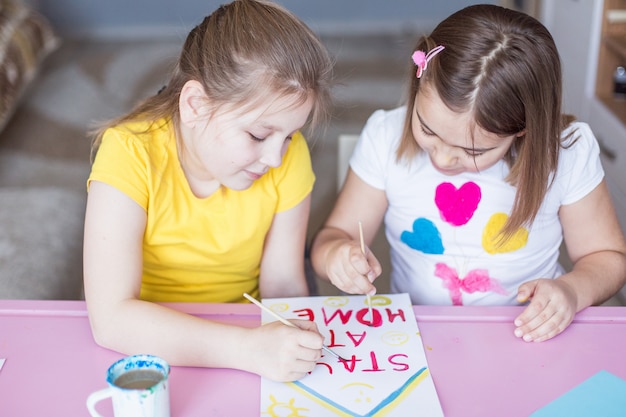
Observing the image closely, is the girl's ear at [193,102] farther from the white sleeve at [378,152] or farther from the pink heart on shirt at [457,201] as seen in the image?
the pink heart on shirt at [457,201]

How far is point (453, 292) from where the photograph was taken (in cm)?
131

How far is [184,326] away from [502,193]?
0.60 meters

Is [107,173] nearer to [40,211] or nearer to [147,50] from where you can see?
[40,211]

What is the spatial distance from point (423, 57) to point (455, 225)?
0.32 m

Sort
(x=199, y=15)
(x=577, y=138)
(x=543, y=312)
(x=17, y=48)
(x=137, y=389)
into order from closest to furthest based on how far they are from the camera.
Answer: (x=137, y=389) → (x=543, y=312) → (x=577, y=138) → (x=17, y=48) → (x=199, y=15)

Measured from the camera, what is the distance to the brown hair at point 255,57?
1.04 meters

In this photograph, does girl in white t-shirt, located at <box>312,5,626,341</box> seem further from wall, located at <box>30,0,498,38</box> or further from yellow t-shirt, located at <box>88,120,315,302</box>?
wall, located at <box>30,0,498,38</box>

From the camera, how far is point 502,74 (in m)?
1.06

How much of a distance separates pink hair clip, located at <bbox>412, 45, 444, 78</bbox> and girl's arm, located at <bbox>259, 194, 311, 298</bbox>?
0.30 m

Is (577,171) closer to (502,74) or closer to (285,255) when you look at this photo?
(502,74)

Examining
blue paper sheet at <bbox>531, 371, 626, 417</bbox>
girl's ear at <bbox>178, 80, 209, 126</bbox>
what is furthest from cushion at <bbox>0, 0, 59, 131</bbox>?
blue paper sheet at <bbox>531, 371, 626, 417</bbox>

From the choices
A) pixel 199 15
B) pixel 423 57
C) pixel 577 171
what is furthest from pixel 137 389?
pixel 199 15

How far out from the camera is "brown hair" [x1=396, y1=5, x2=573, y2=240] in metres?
1.07

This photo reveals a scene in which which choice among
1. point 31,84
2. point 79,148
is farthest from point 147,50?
point 79,148
